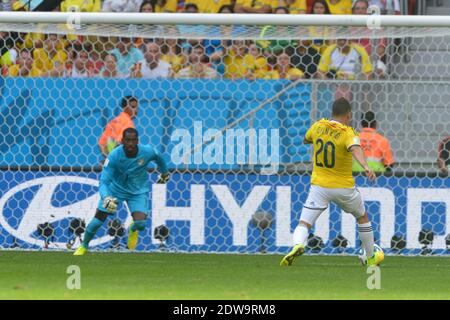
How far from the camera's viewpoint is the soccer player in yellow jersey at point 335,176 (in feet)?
42.3

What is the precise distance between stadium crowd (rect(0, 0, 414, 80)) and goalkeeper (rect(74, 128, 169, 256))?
1.63m

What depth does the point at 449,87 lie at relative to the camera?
51.5 ft

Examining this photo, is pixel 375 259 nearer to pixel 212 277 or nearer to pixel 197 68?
pixel 212 277

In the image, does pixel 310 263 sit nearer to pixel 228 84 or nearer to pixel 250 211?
pixel 250 211

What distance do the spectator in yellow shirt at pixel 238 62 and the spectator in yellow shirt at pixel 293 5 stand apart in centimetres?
180

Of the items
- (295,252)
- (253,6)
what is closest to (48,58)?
(253,6)

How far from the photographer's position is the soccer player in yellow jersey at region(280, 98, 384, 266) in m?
12.9

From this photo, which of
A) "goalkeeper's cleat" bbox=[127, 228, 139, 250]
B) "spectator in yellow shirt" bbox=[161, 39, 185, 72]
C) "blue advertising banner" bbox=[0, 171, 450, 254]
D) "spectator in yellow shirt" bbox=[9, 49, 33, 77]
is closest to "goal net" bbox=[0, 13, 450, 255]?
"blue advertising banner" bbox=[0, 171, 450, 254]

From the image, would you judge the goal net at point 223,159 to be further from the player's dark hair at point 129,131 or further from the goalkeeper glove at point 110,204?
the goalkeeper glove at point 110,204

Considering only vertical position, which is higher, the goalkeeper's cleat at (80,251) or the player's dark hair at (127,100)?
the player's dark hair at (127,100)

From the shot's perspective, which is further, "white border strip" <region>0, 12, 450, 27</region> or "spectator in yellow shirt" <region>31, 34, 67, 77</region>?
"spectator in yellow shirt" <region>31, 34, 67, 77</region>

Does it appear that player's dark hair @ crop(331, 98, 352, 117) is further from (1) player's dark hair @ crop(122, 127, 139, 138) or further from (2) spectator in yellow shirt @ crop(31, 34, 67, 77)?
(2) spectator in yellow shirt @ crop(31, 34, 67, 77)

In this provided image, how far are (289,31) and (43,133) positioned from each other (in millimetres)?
3391

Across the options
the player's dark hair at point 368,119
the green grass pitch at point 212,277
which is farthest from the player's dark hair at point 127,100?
the player's dark hair at point 368,119
